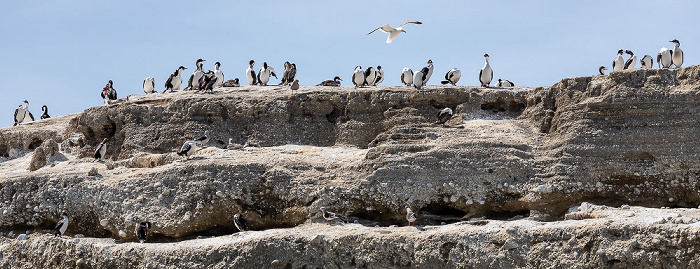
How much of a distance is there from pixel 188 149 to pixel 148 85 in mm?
9900

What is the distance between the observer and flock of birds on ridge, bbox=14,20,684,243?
Answer: 2409 cm

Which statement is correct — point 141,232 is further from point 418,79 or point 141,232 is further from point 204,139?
point 418,79

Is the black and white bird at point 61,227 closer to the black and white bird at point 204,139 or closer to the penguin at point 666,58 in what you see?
the black and white bird at point 204,139

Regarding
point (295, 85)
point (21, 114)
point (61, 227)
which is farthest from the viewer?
point (21, 114)

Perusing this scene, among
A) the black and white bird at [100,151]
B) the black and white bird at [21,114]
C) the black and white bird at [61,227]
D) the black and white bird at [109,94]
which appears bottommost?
the black and white bird at [61,227]

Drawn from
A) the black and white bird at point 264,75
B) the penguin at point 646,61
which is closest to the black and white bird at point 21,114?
the black and white bird at point 264,75

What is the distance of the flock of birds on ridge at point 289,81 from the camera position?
24094 mm

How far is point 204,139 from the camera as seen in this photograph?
1077 inches

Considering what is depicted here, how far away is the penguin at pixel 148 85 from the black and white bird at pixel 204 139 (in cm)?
770

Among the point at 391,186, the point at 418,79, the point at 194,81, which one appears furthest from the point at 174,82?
the point at 391,186

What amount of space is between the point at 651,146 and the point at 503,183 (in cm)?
372

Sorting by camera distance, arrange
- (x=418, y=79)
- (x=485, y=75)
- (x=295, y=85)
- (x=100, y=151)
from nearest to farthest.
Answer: (x=100, y=151)
(x=418, y=79)
(x=295, y=85)
(x=485, y=75)

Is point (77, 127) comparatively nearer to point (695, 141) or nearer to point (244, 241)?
point (244, 241)

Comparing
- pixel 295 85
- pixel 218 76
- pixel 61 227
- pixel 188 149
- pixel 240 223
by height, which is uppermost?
pixel 218 76
